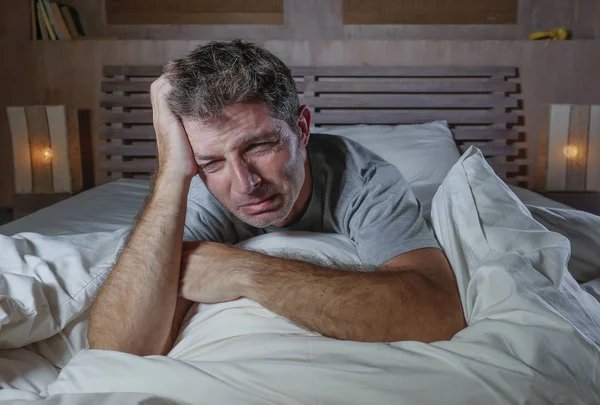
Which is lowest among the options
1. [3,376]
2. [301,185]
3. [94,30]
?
[3,376]

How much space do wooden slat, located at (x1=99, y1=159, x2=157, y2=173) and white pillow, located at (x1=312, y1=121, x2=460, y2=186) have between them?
3.33 ft

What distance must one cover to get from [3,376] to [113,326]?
18 centimetres

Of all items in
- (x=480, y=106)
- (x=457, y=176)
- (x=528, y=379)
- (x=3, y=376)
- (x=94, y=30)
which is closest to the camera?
(x=528, y=379)

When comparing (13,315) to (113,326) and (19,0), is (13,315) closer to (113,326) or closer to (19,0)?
(113,326)

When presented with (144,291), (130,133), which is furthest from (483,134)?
(144,291)

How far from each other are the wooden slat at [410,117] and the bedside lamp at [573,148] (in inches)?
8.6

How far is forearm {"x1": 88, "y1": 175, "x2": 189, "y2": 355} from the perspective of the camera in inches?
43.4

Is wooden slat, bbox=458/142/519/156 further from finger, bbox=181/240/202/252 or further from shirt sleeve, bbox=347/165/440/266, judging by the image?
finger, bbox=181/240/202/252

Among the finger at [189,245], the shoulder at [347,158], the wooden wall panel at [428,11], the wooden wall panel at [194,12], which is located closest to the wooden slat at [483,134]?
the wooden wall panel at [428,11]

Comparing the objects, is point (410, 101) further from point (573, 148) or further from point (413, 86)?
point (573, 148)

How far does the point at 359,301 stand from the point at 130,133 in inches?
112

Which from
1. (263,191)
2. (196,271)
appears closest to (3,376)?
(196,271)

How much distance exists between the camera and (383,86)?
3.57 metres

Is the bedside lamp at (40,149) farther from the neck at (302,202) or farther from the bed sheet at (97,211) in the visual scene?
the neck at (302,202)
